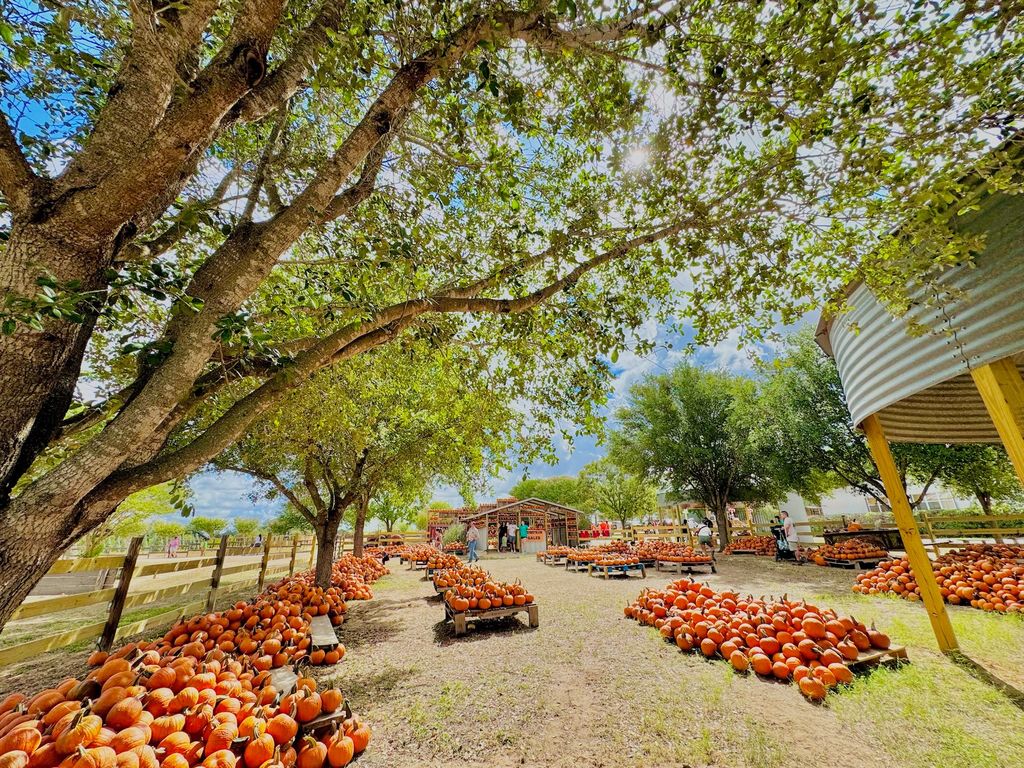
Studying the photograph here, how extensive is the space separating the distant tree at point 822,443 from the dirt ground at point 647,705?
38.6 ft

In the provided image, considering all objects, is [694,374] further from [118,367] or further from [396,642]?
[118,367]

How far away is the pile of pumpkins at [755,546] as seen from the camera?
17.5 m

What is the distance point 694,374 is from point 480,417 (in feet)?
67.9

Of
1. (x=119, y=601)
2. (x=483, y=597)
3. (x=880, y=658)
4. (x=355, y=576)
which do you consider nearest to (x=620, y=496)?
(x=355, y=576)

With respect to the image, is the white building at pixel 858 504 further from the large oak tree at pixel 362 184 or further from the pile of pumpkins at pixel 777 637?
the large oak tree at pixel 362 184

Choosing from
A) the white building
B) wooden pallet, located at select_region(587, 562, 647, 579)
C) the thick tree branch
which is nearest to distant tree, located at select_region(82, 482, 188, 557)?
wooden pallet, located at select_region(587, 562, 647, 579)

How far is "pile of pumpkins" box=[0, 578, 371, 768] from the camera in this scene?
2.01 meters

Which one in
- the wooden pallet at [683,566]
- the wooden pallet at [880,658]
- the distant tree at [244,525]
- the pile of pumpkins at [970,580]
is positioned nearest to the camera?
the wooden pallet at [880,658]

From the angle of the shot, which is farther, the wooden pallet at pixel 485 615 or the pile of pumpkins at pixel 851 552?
the pile of pumpkins at pixel 851 552

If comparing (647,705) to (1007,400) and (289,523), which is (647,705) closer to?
(1007,400)

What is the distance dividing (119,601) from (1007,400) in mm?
11640

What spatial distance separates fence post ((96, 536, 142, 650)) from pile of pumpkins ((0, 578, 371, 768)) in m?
3.00

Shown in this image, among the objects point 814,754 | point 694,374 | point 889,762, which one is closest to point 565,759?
point 814,754

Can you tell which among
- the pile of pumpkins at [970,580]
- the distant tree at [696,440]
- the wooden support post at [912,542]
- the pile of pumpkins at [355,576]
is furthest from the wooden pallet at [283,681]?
the distant tree at [696,440]
